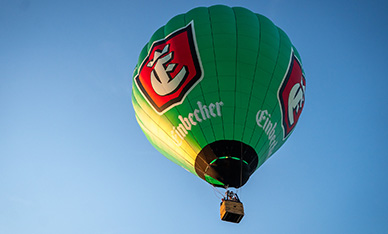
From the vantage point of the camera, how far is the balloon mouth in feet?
26.7

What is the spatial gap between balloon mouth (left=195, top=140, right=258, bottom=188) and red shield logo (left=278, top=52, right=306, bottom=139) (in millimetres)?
1511

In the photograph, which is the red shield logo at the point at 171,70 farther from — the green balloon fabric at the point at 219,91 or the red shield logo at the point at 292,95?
the red shield logo at the point at 292,95

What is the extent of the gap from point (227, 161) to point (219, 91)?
5.05 ft

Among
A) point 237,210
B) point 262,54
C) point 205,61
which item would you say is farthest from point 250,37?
point 237,210

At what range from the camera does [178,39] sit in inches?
355

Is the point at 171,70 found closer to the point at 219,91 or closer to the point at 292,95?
the point at 219,91

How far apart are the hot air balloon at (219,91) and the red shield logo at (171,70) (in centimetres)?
2

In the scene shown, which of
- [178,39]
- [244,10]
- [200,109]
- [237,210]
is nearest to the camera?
[237,210]

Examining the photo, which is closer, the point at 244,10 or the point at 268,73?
the point at 268,73

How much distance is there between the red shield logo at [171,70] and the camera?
8.62m

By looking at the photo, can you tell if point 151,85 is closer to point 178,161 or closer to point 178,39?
point 178,39

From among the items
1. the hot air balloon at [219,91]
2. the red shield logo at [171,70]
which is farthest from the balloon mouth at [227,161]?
the red shield logo at [171,70]

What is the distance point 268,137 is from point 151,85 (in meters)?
2.96

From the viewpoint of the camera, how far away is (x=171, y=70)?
8734mm
